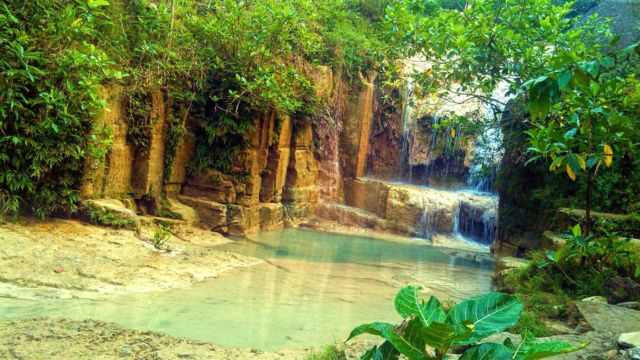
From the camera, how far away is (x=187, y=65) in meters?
8.98

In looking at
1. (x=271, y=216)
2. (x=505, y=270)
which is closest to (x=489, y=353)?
(x=505, y=270)

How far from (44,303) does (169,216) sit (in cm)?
480

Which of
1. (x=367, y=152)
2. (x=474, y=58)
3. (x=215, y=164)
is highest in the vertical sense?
(x=474, y=58)

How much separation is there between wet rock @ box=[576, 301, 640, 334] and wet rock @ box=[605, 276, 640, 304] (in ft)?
2.93

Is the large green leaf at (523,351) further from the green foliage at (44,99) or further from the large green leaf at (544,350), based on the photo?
the green foliage at (44,99)

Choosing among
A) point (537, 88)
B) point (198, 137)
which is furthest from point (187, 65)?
point (537, 88)

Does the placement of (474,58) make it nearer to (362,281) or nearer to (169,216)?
(362,281)

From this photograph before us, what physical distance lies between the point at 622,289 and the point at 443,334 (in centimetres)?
419

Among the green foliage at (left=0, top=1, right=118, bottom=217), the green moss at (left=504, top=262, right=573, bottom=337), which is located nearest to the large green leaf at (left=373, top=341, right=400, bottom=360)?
the green moss at (left=504, top=262, right=573, bottom=337)

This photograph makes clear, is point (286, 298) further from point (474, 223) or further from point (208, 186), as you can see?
point (474, 223)

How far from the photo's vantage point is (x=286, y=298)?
5.58 meters

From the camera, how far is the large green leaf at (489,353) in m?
1.64

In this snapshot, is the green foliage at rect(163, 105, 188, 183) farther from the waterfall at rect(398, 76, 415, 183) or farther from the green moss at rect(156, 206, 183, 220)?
the waterfall at rect(398, 76, 415, 183)

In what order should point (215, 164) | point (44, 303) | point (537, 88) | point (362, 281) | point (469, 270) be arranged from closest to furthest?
point (537, 88)
point (44, 303)
point (362, 281)
point (469, 270)
point (215, 164)
